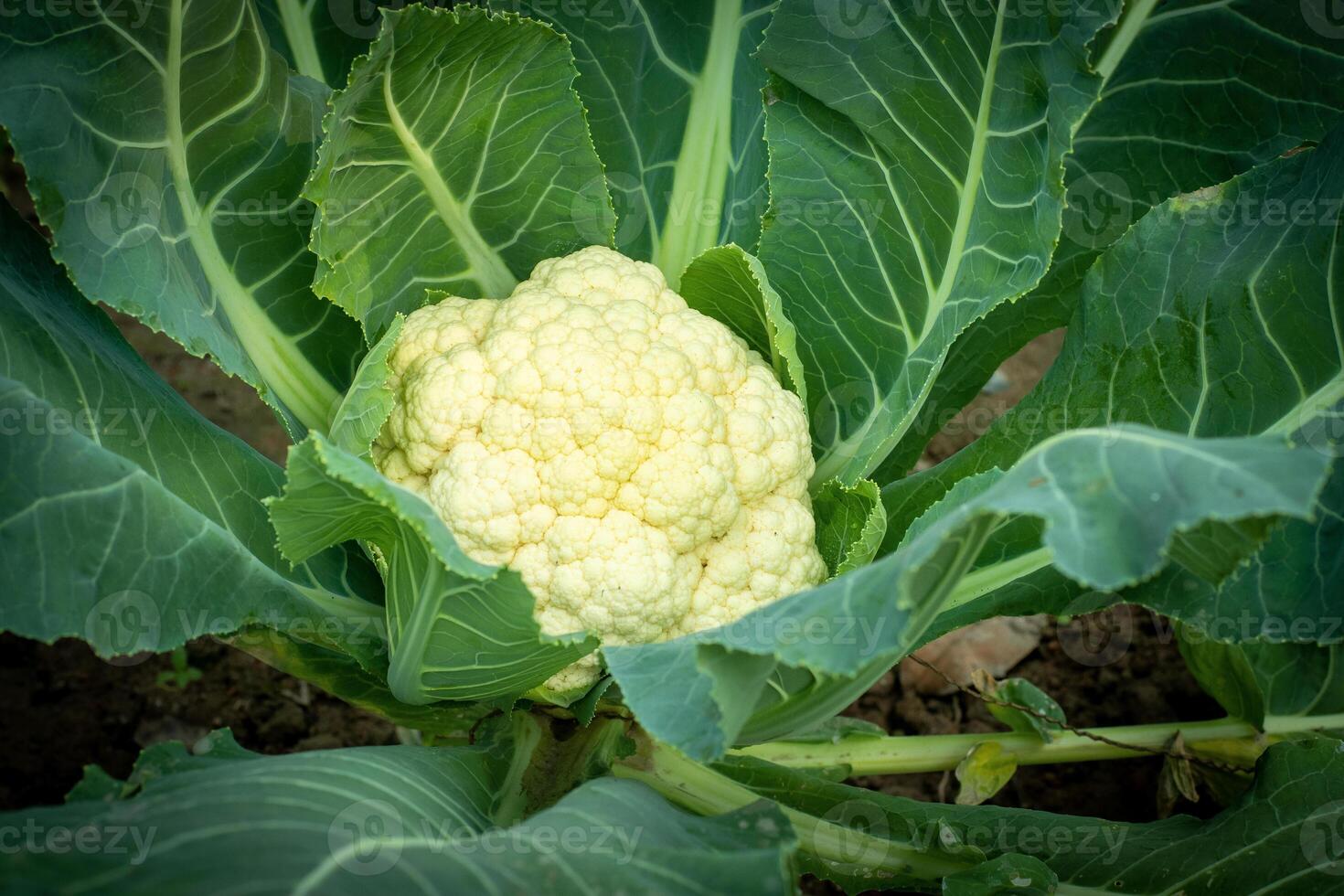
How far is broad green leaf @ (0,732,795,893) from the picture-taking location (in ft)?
4.44

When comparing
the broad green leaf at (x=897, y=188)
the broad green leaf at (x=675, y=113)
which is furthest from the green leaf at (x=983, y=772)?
the broad green leaf at (x=675, y=113)

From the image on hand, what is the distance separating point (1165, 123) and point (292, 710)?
9.45 ft

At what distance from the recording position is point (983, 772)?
2.88m

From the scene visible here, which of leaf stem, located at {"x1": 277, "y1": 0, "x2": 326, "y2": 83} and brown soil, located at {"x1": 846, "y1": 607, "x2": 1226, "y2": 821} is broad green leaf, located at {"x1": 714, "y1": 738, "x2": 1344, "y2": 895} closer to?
brown soil, located at {"x1": 846, "y1": 607, "x2": 1226, "y2": 821}

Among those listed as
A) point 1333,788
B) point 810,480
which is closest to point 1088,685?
point 1333,788

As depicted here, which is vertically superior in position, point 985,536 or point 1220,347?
point 1220,347

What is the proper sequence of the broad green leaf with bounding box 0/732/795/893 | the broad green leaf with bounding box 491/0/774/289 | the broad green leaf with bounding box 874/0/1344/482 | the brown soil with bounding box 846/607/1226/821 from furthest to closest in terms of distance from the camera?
1. the brown soil with bounding box 846/607/1226/821
2. the broad green leaf with bounding box 491/0/774/289
3. the broad green leaf with bounding box 874/0/1344/482
4. the broad green leaf with bounding box 0/732/795/893

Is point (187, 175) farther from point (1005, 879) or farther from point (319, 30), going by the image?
point (1005, 879)

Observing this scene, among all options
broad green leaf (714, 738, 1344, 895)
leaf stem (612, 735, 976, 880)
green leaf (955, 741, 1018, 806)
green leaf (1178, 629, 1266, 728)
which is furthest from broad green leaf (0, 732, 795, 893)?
green leaf (1178, 629, 1266, 728)

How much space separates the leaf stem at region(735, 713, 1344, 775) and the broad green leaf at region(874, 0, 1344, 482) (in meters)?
0.73

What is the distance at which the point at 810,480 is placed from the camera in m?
2.64

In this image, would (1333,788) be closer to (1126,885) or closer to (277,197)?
(1126,885)

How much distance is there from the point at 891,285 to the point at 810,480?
1.63ft

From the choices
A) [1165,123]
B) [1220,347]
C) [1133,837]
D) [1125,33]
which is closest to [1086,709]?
[1133,837]
